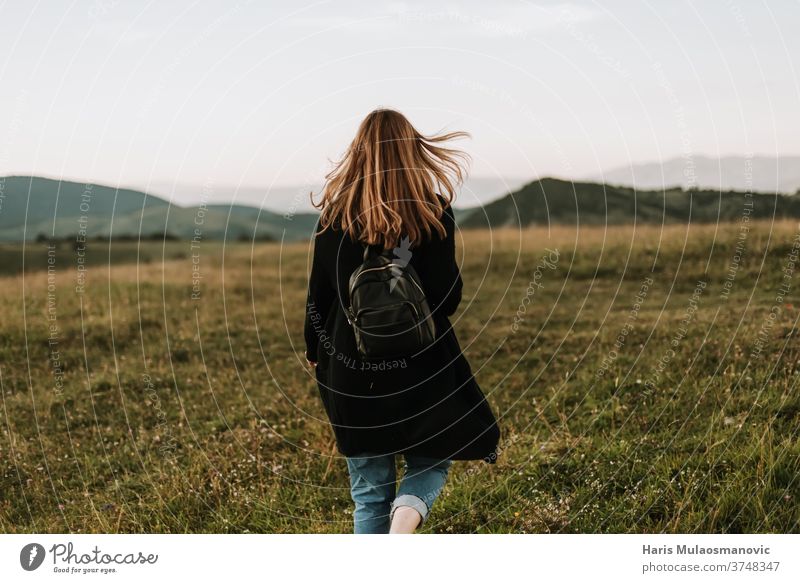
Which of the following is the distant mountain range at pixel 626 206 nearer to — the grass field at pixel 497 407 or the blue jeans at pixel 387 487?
the grass field at pixel 497 407

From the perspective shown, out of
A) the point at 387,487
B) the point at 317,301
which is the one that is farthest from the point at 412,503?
the point at 317,301

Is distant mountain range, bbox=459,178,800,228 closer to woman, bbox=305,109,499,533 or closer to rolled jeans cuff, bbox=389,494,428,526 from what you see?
woman, bbox=305,109,499,533

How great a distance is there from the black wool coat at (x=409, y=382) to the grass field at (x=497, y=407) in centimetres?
139

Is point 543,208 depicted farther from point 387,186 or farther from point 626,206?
point 387,186

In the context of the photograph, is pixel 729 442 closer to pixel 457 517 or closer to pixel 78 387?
pixel 457 517

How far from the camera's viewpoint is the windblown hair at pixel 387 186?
4434mm

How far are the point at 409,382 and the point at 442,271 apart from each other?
0.62 meters

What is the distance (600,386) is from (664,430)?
116 centimetres

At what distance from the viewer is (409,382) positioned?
15.2ft

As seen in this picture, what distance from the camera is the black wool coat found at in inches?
181

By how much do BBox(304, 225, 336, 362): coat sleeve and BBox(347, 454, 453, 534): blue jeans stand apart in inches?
A: 27.3
